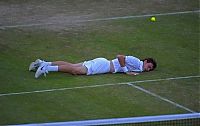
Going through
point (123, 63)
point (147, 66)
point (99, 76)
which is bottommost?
point (99, 76)

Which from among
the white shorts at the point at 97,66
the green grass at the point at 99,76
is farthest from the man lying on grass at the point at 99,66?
the green grass at the point at 99,76

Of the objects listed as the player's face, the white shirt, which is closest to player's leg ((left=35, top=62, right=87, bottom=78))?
the white shirt

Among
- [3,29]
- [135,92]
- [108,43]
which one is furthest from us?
[3,29]

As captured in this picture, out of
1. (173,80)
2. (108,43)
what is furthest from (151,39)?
(173,80)

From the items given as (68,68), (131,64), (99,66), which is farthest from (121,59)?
(68,68)

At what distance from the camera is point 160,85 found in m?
11.2

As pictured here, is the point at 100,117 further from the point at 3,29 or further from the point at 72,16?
the point at 72,16

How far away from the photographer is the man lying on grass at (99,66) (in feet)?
38.3

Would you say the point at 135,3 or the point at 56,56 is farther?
the point at 135,3

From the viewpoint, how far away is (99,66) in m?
11.7

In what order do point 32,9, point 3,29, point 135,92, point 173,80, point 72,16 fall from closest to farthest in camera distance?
point 135,92, point 173,80, point 3,29, point 72,16, point 32,9

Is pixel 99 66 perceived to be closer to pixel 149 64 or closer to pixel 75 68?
pixel 75 68

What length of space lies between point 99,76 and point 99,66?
0.63ft

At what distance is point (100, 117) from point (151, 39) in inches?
228
